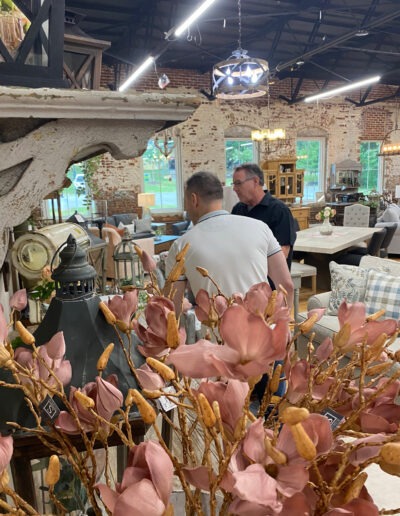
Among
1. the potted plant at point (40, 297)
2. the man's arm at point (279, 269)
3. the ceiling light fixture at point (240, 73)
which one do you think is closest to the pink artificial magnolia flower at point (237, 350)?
the potted plant at point (40, 297)

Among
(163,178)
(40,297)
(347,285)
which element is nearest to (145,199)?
(163,178)

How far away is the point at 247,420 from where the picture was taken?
46 cm

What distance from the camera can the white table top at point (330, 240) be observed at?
5.67m

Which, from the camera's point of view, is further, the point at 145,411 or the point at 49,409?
the point at 49,409

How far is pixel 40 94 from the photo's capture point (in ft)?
2.45

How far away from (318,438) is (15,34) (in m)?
0.89

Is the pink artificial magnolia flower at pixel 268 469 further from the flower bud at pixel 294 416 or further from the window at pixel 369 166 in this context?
the window at pixel 369 166

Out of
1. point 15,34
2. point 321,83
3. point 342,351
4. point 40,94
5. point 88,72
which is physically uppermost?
point 321,83

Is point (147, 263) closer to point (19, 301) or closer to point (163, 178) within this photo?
point (19, 301)

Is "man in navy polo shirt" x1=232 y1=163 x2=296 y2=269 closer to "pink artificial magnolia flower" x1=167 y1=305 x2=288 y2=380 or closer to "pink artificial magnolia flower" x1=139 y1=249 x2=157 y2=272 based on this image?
"pink artificial magnolia flower" x1=139 y1=249 x2=157 y2=272

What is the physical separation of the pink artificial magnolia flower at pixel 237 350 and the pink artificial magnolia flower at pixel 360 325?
133 millimetres

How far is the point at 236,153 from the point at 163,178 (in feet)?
6.96

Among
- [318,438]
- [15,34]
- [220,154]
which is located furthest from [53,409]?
[220,154]

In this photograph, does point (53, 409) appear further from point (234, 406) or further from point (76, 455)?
point (234, 406)
